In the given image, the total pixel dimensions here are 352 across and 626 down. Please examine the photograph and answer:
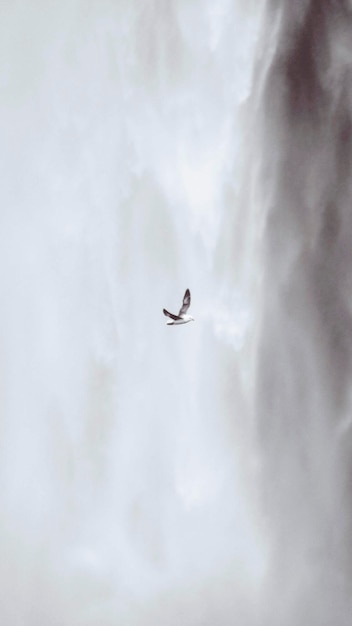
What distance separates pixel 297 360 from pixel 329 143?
24.1 feet

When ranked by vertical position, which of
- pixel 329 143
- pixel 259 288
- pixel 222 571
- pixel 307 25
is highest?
pixel 307 25

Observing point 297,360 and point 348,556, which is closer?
point 348,556

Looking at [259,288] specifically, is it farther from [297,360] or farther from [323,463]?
[323,463]

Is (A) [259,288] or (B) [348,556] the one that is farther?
(A) [259,288]

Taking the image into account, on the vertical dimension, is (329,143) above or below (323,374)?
above

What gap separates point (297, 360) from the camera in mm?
36719

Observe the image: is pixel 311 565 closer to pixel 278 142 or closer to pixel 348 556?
pixel 348 556

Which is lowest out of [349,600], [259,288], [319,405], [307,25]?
[349,600]

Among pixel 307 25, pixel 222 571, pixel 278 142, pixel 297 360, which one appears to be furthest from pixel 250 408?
pixel 307 25

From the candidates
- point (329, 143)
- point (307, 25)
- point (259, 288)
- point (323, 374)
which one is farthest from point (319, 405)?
point (307, 25)

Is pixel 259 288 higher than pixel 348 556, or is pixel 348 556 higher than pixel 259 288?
pixel 259 288

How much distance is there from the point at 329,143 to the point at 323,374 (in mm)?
7735

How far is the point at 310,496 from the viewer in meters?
35.6

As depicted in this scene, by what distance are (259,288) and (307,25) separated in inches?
353
